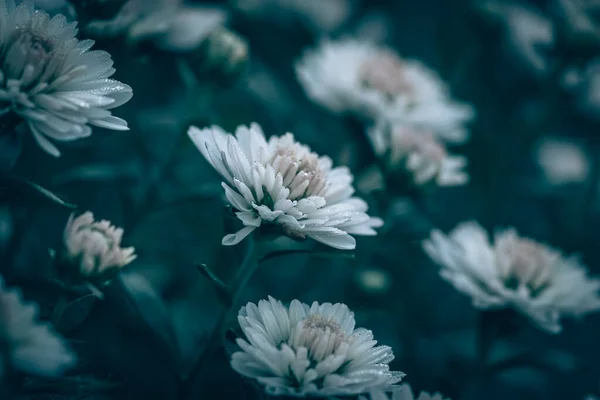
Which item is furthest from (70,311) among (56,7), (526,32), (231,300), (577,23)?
(526,32)

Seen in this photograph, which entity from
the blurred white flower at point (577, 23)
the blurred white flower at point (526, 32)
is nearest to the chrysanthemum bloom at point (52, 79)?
the blurred white flower at point (577, 23)

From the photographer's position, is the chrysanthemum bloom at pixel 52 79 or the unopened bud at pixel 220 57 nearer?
the chrysanthemum bloom at pixel 52 79

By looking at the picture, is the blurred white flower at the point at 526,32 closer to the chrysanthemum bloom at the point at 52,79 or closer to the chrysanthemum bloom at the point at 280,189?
the chrysanthemum bloom at the point at 280,189

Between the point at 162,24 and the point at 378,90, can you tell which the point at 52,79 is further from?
the point at 378,90

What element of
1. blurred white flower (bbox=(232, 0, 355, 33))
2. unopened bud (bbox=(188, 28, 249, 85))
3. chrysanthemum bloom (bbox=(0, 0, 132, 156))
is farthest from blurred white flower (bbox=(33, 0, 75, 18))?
blurred white flower (bbox=(232, 0, 355, 33))

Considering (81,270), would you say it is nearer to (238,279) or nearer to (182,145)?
(238,279)

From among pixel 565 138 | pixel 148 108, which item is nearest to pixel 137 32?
pixel 148 108

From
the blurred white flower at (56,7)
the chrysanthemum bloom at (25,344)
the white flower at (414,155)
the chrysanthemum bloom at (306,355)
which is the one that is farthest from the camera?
the white flower at (414,155)
